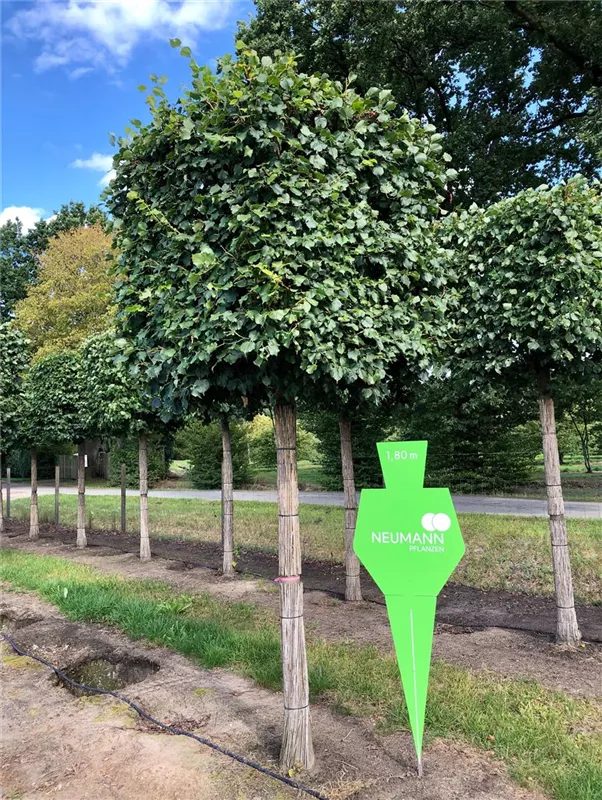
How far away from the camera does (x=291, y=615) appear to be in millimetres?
3334

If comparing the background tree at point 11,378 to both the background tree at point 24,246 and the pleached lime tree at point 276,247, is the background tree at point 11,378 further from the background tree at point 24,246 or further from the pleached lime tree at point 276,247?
the background tree at point 24,246

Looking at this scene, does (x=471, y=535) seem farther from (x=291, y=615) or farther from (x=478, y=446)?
(x=291, y=615)

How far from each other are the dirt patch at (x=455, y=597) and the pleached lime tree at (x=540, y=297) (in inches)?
28.1

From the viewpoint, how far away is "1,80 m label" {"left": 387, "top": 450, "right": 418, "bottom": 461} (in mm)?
3088

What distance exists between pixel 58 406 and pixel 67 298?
→ 61.4 ft

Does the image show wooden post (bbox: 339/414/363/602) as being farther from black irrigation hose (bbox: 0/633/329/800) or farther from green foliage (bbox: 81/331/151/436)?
green foliage (bbox: 81/331/151/436)

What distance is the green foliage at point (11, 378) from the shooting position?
37.1 feet

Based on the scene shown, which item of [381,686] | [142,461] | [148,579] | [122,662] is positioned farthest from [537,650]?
[142,461]

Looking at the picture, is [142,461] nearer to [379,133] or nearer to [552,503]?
[552,503]

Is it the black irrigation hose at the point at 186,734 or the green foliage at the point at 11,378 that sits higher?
the green foliage at the point at 11,378

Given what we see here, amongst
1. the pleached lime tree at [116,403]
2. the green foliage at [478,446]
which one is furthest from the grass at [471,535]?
the green foliage at [478,446]

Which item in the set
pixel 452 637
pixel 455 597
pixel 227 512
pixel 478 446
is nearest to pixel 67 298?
pixel 478 446

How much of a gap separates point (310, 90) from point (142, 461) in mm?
7694

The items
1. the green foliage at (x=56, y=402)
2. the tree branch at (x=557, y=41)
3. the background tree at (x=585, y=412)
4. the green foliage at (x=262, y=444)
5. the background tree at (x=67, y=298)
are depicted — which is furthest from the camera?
the background tree at (x=67, y=298)
